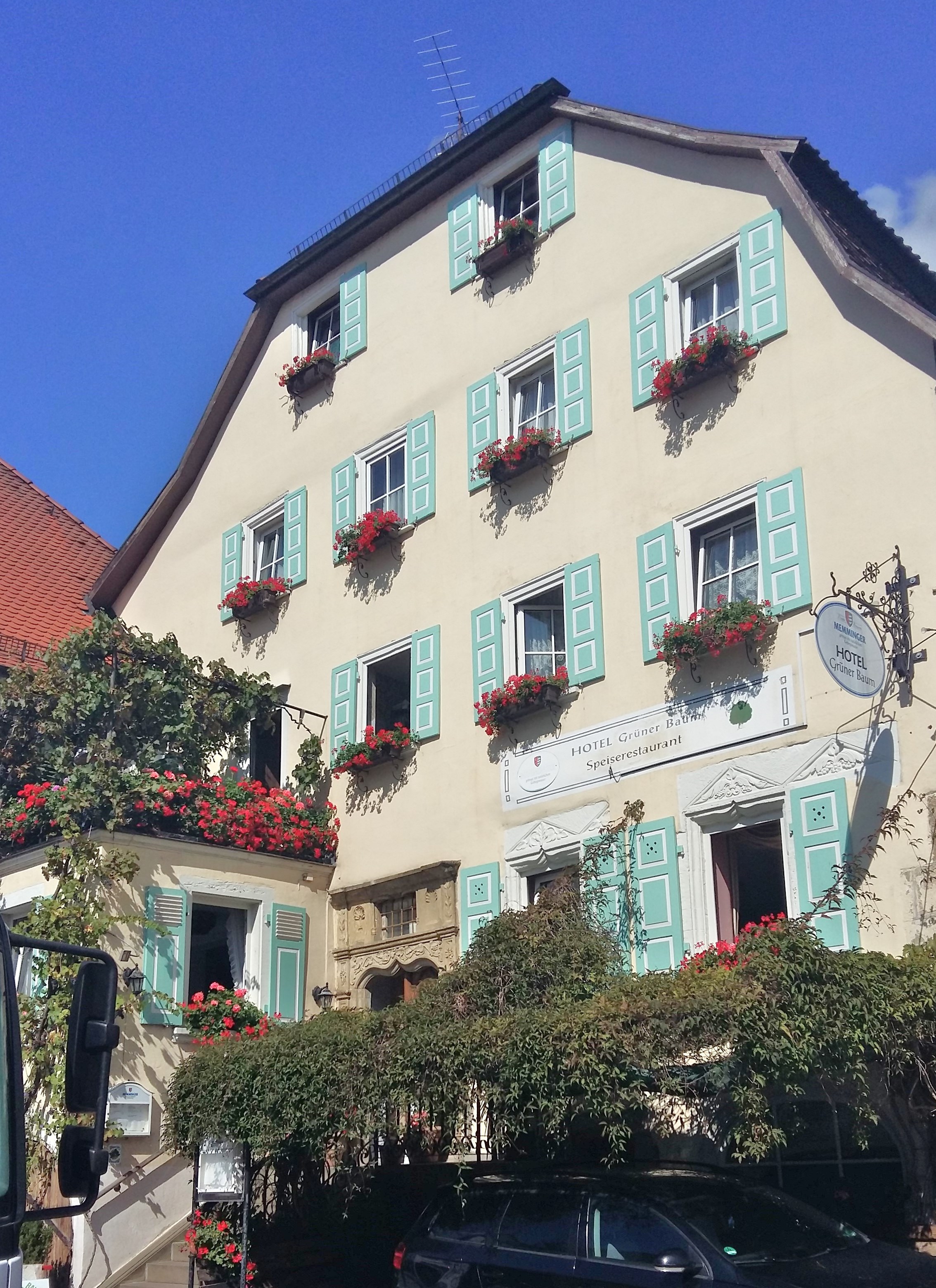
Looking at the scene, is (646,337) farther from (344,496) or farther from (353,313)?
(353,313)

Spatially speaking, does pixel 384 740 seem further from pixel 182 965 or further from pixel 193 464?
pixel 193 464

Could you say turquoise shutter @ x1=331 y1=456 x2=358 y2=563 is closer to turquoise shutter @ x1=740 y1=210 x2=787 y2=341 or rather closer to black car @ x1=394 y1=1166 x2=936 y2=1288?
turquoise shutter @ x1=740 y1=210 x2=787 y2=341

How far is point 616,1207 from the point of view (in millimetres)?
8914

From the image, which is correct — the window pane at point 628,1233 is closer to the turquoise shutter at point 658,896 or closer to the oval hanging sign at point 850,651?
the turquoise shutter at point 658,896

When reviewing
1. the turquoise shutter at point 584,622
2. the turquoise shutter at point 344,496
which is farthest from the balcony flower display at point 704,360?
the turquoise shutter at point 344,496

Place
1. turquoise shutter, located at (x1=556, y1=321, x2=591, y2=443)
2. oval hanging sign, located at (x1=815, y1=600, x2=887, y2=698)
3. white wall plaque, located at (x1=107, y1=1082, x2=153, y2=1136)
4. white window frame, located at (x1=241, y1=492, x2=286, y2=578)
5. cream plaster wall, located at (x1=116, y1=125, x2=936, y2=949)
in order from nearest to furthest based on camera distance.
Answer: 1. oval hanging sign, located at (x1=815, y1=600, x2=887, y2=698)
2. cream plaster wall, located at (x1=116, y1=125, x2=936, y2=949)
3. white wall plaque, located at (x1=107, y1=1082, x2=153, y2=1136)
4. turquoise shutter, located at (x1=556, y1=321, x2=591, y2=443)
5. white window frame, located at (x1=241, y1=492, x2=286, y2=578)

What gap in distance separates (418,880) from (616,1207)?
20.1 feet

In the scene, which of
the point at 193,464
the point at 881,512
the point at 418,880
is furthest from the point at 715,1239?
the point at 193,464

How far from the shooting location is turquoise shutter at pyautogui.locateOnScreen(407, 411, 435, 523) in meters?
16.0

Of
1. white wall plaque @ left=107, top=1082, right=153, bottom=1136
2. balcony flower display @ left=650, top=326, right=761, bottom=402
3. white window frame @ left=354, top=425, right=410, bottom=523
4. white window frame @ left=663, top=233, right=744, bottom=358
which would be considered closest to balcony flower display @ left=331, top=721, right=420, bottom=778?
white window frame @ left=354, top=425, right=410, bottom=523

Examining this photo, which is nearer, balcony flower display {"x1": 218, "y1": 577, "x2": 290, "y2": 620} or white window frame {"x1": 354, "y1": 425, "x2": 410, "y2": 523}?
white window frame {"x1": 354, "y1": 425, "x2": 410, "y2": 523}

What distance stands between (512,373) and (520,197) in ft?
7.74

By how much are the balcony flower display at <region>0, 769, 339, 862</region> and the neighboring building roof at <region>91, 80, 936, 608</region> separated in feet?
18.2

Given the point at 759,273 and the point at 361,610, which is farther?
the point at 361,610
